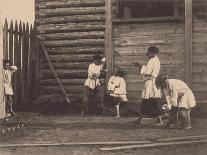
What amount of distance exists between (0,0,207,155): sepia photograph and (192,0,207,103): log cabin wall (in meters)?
0.03

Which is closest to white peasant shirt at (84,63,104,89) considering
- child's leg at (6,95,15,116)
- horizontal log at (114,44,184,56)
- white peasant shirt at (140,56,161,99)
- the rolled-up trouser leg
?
the rolled-up trouser leg

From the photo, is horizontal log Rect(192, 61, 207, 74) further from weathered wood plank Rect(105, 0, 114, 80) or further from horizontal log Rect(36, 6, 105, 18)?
horizontal log Rect(36, 6, 105, 18)

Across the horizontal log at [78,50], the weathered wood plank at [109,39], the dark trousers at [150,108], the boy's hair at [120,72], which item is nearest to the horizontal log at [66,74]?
the horizontal log at [78,50]

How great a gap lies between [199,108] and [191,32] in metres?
1.95

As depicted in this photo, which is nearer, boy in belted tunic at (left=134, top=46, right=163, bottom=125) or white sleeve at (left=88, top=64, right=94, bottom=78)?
boy in belted tunic at (left=134, top=46, right=163, bottom=125)

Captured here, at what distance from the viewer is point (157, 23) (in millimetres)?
Result: 13703

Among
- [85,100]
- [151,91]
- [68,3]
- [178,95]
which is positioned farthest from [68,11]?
[178,95]

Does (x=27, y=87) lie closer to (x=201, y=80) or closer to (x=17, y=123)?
(x=17, y=123)

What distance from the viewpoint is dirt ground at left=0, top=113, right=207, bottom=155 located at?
8.12 meters

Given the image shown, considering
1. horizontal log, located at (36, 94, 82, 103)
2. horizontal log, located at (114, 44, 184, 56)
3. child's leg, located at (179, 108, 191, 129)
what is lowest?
child's leg, located at (179, 108, 191, 129)

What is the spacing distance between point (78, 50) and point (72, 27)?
68cm

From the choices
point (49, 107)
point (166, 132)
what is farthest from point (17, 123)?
point (166, 132)

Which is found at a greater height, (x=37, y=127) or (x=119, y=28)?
(x=119, y=28)

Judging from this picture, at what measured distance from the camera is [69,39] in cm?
1500
